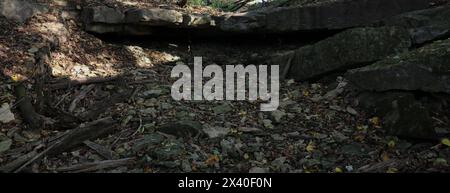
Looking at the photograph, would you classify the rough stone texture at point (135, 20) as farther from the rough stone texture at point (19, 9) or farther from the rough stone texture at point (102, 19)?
the rough stone texture at point (19, 9)

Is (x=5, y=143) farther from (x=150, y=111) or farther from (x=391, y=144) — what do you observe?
(x=391, y=144)

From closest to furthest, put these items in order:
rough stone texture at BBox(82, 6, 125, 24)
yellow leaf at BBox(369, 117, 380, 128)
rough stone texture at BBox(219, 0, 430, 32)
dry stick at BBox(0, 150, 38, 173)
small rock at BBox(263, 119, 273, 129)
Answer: dry stick at BBox(0, 150, 38, 173) → yellow leaf at BBox(369, 117, 380, 128) → small rock at BBox(263, 119, 273, 129) → rough stone texture at BBox(219, 0, 430, 32) → rough stone texture at BBox(82, 6, 125, 24)

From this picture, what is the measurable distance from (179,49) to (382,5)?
4.43m

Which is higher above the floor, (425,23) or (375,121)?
(425,23)

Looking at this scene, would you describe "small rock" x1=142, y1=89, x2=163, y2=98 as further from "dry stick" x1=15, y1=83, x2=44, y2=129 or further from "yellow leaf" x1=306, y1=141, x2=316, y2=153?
"yellow leaf" x1=306, y1=141, x2=316, y2=153

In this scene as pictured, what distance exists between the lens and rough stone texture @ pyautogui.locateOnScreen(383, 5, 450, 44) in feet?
23.4

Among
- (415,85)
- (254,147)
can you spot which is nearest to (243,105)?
(254,147)

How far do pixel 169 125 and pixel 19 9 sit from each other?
4231mm

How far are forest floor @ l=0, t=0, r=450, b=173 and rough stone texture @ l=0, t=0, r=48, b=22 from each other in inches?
6.2

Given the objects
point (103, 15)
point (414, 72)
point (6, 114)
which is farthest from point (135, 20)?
point (414, 72)

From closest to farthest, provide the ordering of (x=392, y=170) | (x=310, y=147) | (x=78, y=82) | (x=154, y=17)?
1. (x=392, y=170)
2. (x=310, y=147)
3. (x=78, y=82)
4. (x=154, y=17)

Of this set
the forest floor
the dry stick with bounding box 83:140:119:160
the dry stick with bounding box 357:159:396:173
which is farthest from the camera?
the dry stick with bounding box 83:140:119:160

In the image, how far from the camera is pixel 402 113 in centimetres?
529

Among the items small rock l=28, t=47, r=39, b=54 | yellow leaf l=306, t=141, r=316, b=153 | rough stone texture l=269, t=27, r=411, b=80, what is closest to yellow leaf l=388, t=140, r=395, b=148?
yellow leaf l=306, t=141, r=316, b=153
